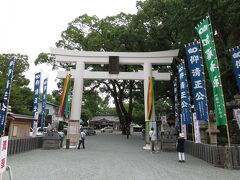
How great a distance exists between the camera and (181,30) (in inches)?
704

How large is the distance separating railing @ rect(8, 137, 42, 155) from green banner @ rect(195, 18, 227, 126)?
10.6 metres

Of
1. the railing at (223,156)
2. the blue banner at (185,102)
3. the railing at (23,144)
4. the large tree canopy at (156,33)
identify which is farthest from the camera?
the large tree canopy at (156,33)

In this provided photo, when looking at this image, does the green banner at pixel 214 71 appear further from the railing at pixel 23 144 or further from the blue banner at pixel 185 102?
the railing at pixel 23 144

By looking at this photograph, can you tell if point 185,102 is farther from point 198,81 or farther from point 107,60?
point 107,60

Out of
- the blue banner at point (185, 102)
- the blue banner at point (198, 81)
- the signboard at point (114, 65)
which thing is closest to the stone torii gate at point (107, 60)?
the signboard at point (114, 65)

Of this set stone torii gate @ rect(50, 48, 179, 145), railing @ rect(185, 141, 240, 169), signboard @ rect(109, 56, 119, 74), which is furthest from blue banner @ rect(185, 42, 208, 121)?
signboard @ rect(109, 56, 119, 74)

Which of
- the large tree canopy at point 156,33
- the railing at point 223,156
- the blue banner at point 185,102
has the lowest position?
the railing at point 223,156

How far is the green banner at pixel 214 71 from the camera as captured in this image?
10133 mm

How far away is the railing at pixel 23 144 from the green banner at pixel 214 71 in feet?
34.8

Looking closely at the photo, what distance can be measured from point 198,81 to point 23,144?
426 inches

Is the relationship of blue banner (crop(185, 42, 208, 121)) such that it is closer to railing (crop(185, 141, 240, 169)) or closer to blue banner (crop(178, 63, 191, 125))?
railing (crop(185, 141, 240, 169))

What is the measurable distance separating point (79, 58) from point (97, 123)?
4456 centimetres

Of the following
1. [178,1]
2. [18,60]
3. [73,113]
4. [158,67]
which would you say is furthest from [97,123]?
[178,1]

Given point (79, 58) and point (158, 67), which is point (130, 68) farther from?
point (79, 58)
